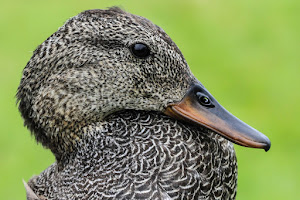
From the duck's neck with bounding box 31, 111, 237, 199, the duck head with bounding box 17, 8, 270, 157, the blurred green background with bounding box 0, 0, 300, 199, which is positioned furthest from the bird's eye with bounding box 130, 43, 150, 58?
Result: the blurred green background with bounding box 0, 0, 300, 199

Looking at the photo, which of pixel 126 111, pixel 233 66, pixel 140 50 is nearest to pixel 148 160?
pixel 126 111

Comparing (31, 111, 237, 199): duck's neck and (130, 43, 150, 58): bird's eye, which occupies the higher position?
(130, 43, 150, 58): bird's eye

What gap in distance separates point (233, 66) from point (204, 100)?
115 inches

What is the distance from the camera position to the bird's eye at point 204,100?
1762mm

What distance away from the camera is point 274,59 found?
4.72 m

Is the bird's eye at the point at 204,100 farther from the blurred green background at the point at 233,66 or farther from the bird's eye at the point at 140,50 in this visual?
the blurred green background at the point at 233,66

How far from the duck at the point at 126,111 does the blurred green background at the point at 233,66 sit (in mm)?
2027

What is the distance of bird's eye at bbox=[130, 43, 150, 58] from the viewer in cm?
170

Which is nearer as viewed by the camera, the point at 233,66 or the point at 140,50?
the point at 140,50

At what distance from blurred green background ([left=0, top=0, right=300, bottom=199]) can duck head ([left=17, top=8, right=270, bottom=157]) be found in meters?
2.05

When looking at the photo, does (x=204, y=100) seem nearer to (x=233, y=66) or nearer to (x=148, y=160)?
(x=148, y=160)

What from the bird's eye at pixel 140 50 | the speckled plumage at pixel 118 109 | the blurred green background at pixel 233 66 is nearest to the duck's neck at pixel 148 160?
the speckled plumage at pixel 118 109

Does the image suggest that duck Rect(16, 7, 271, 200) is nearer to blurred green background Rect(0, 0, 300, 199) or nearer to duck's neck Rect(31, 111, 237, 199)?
duck's neck Rect(31, 111, 237, 199)

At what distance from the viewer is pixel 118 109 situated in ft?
5.79
